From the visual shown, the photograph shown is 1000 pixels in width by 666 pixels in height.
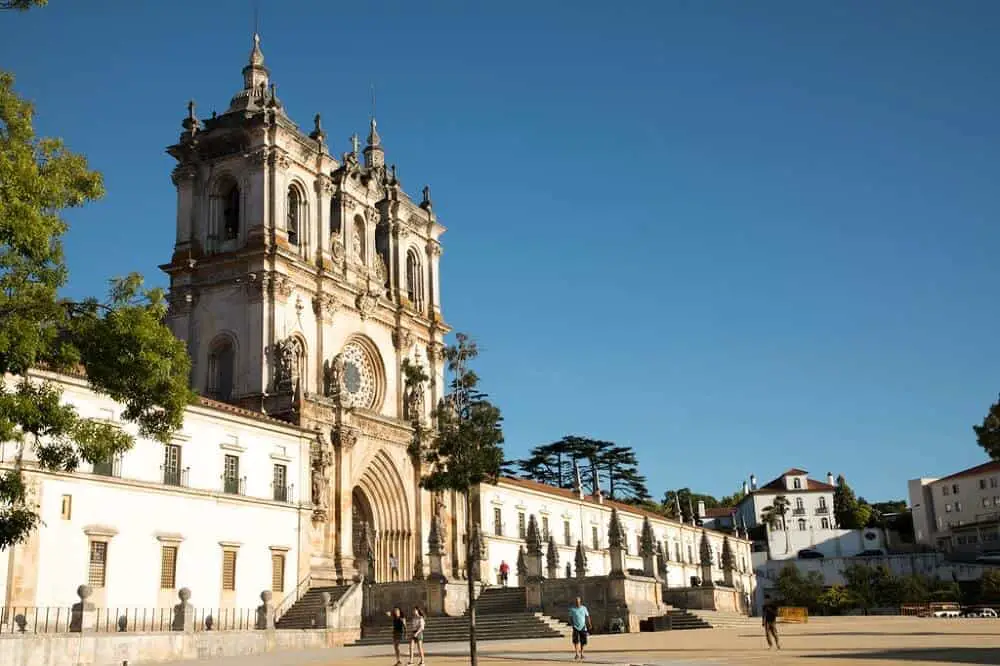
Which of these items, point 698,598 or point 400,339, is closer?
point 698,598

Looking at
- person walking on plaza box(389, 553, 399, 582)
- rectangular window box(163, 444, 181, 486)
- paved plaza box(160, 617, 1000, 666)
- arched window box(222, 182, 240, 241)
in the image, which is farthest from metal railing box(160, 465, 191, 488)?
arched window box(222, 182, 240, 241)

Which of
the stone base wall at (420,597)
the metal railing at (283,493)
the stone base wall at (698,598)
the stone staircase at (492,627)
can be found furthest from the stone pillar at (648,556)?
the metal railing at (283,493)

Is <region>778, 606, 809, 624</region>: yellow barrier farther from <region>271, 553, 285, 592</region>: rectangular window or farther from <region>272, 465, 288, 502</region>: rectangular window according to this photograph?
<region>272, 465, 288, 502</region>: rectangular window

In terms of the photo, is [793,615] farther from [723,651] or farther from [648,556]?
[723,651]

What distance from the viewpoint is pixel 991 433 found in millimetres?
34969

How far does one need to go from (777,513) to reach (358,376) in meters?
71.7

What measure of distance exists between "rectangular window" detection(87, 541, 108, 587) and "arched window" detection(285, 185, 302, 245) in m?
21.6

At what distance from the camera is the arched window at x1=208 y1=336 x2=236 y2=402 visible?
161ft

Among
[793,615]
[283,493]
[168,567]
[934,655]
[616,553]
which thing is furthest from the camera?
[793,615]

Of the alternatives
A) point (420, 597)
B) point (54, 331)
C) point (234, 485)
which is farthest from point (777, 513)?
point (54, 331)

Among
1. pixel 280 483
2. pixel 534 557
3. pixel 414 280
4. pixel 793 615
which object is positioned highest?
pixel 414 280

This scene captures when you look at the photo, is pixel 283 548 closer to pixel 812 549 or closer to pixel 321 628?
pixel 321 628

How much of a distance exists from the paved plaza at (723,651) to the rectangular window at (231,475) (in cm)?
838

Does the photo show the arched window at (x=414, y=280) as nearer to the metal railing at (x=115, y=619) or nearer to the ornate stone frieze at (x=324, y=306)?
the ornate stone frieze at (x=324, y=306)
